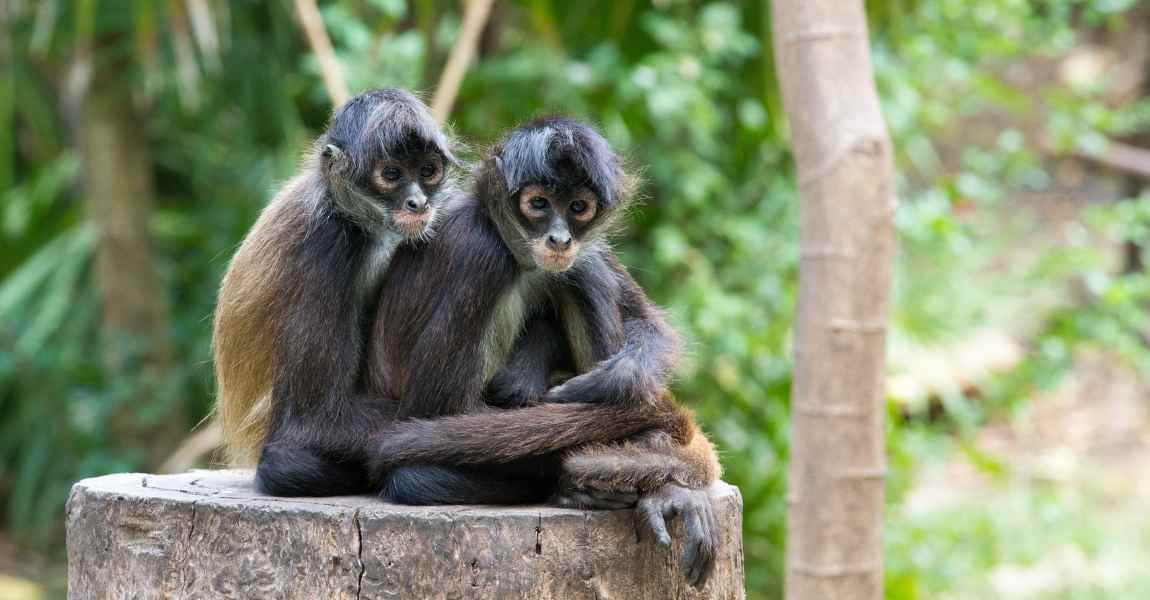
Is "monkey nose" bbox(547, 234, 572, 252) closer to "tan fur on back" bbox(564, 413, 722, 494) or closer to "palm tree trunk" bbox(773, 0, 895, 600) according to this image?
"tan fur on back" bbox(564, 413, 722, 494)

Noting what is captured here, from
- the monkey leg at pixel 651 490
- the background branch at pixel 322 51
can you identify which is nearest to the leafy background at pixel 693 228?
the background branch at pixel 322 51

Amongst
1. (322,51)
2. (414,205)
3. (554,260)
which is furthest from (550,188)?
(322,51)

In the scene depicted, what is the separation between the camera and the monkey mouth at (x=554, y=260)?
335cm

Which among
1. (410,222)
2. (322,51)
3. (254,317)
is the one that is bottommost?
(254,317)

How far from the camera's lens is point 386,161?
11.3 feet

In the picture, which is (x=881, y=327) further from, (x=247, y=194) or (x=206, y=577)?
(x=247, y=194)

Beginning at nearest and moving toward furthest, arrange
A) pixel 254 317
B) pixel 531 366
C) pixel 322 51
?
pixel 531 366 → pixel 254 317 → pixel 322 51

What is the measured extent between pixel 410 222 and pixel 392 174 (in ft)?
0.50

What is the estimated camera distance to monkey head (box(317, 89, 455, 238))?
340 centimetres

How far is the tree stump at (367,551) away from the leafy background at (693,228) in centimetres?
310

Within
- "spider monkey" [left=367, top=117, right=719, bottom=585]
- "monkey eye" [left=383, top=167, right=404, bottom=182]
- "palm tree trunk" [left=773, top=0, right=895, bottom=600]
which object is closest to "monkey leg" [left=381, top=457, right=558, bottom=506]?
"spider monkey" [left=367, top=117, right=719, bottom=585]

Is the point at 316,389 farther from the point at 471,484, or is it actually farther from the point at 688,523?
the point at 688,523

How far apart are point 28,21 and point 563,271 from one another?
7.13m

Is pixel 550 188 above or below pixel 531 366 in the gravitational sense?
above
